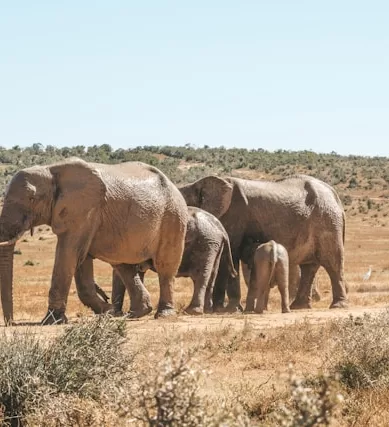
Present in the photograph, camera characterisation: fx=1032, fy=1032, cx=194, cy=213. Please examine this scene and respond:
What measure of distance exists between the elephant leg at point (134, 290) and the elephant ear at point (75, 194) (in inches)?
77.9

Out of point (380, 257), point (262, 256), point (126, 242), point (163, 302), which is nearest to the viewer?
point (126, 242)

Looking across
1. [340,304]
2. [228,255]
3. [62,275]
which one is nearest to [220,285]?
[228,255]

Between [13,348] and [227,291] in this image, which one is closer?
[13,348]

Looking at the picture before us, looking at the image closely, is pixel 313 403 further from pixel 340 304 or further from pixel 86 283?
pixel 340 304

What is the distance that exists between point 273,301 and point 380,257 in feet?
61.5

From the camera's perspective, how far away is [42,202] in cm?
1494

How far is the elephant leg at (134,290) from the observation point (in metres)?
16.9

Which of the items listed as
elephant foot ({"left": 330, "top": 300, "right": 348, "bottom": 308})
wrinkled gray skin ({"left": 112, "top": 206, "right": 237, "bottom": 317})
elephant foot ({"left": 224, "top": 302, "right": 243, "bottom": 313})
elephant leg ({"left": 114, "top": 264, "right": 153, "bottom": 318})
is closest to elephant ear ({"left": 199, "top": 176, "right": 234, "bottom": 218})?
wrinkled gray skin ({"left": 112, "top": 206, "right": 237, "bottom": 317})

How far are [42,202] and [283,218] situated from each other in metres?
6.80

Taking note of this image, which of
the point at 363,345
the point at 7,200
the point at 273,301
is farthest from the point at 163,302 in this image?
the point at 363,345

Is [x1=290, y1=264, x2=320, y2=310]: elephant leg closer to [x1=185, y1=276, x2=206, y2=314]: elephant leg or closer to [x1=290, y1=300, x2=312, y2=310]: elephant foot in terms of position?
[x1=290, y1=300, x2=312, y2=310]: elephant foot

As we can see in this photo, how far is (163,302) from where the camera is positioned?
17.0m

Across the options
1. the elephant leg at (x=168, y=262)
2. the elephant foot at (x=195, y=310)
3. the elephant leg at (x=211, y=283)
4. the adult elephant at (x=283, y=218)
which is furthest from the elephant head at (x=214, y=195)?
the elephant leg at (x=168, y=262)

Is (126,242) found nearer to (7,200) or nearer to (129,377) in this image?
(7,200)
